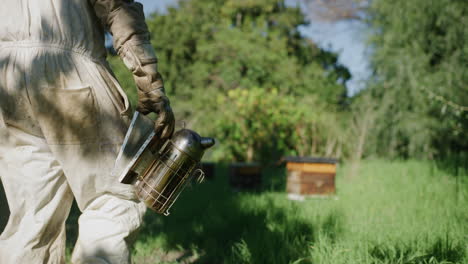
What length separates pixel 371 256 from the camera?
7.79 feet

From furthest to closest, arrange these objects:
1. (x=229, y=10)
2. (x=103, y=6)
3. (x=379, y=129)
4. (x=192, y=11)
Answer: (x=192, y=11) < (x=229, y=10) < (x=379, y=129) < (x=103, y=6)

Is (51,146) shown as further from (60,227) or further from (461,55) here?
(461,55)

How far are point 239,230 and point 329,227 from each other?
72 centimetres

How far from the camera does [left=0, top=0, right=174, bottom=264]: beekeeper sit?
1594mm

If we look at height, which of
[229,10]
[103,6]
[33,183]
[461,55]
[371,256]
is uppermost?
[229,10]

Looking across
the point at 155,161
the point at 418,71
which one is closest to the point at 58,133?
the point at 155,161

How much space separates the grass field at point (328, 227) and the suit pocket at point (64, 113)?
57.7 inches

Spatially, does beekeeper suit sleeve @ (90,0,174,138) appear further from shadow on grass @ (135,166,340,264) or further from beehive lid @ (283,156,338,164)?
beehive lid @ (283,156,338,164)

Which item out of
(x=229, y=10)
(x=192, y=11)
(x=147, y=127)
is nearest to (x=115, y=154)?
(x=147, y=127)

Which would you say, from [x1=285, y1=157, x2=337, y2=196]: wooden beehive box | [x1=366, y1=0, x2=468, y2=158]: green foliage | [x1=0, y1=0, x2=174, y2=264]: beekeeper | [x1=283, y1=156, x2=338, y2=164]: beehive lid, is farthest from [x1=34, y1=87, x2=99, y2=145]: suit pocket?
[x1=366, y1=0, x2=468, y2=158]: green foliage

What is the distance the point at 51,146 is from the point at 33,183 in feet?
0.50

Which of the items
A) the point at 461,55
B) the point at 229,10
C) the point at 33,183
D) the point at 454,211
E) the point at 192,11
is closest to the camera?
the point at 33,183

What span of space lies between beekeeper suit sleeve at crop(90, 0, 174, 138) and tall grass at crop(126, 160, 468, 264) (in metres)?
1.22

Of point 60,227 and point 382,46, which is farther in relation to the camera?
point 382,46
